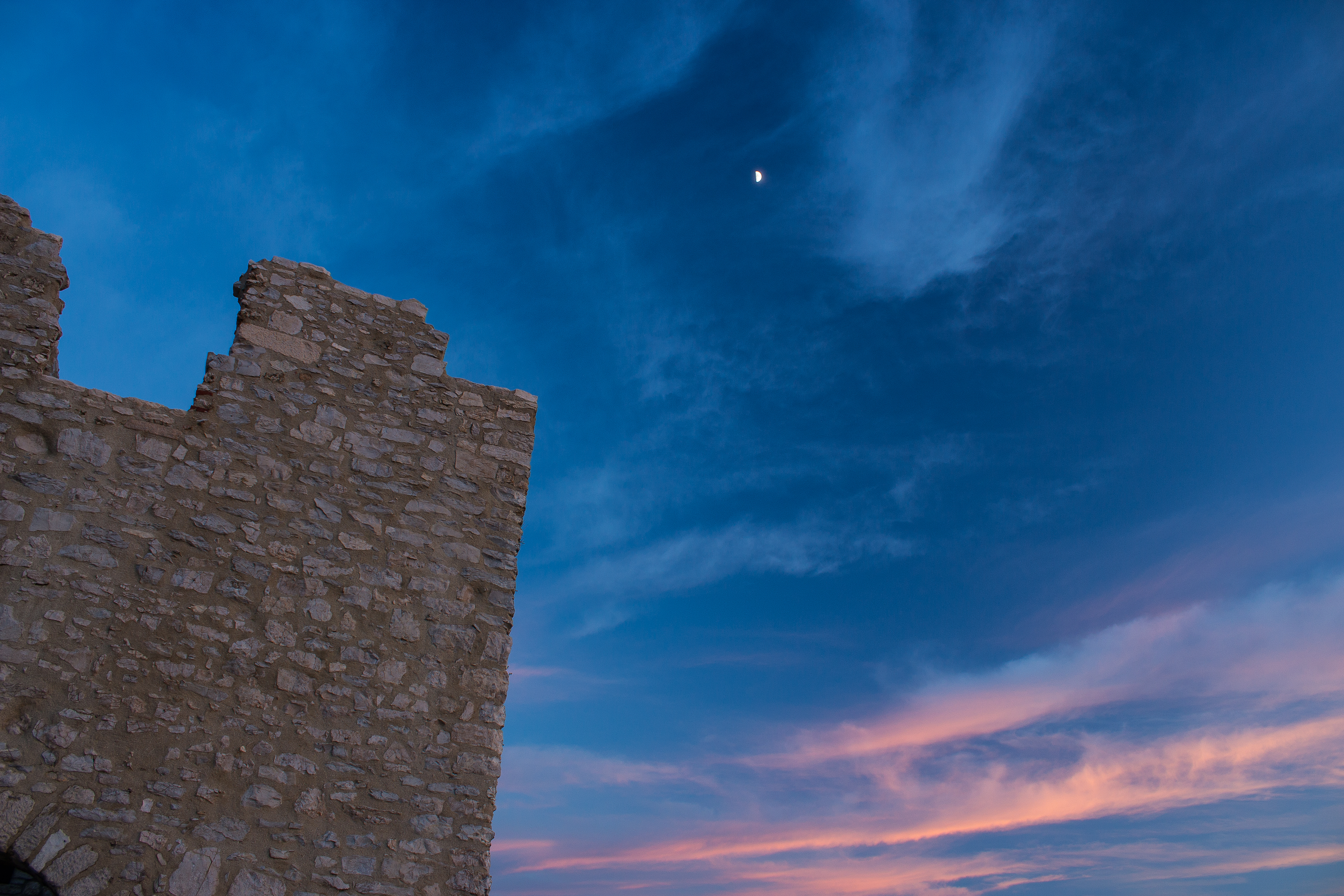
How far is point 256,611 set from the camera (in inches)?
229

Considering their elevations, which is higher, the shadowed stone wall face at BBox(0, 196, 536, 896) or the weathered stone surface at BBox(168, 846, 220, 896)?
the shadowed stone wall face at BBox(0, 196, 536, 896)

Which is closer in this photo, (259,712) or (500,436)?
(259,712)

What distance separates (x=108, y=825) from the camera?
16.3 feet

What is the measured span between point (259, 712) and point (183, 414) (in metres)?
2.38

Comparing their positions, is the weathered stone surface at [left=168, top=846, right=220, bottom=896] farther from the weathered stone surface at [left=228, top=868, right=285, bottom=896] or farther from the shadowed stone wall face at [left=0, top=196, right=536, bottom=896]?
the weathered stone surface at [left=228, top=868, right=285, bottom=896]

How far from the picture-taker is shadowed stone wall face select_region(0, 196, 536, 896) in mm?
5094

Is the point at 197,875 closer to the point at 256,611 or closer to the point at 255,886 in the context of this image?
the point at 255,886

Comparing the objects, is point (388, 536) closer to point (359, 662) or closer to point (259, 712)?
point (359, 662)

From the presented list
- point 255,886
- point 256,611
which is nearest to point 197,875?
point 255,886

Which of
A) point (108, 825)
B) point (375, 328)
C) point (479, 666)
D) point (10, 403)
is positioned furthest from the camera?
point (375, 328)

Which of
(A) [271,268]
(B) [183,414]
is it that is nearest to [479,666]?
(B) [183,414]

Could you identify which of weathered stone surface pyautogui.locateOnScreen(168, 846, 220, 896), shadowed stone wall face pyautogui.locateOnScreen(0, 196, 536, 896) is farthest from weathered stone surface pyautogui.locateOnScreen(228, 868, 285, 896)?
weathered stone surface pyautogui.locateOnScreen(168, 846, 220, 896)

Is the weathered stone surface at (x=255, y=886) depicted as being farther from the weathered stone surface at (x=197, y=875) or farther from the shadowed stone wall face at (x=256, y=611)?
the weathered stone surface at (x=197, y=875)

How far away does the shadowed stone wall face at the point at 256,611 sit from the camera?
201 inches
